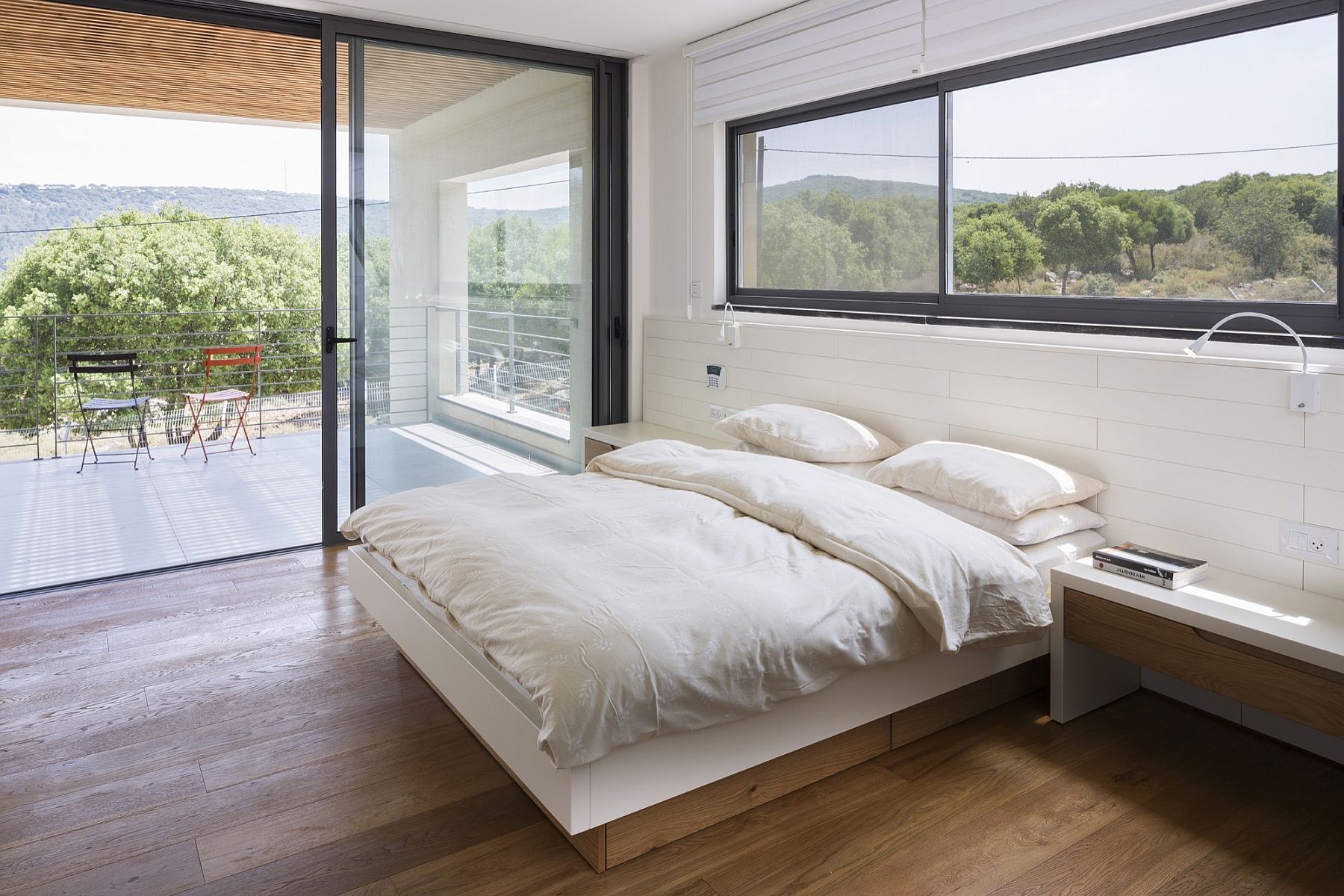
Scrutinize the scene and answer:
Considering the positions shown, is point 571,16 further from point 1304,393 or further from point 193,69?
point 1304,393

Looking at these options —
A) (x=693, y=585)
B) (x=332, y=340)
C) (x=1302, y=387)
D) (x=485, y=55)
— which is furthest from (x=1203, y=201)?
(x=332, y=340)

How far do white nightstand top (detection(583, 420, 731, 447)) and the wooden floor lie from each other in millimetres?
1819

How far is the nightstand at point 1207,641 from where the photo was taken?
2.08 m

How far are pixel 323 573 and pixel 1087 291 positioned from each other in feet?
10.4

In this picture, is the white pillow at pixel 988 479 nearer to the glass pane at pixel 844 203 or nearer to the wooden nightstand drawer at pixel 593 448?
the glass pane at pixel 844 203

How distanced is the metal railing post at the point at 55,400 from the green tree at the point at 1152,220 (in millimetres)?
6734

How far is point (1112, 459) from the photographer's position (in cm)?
288

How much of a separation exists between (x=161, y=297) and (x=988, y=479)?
8018 mm

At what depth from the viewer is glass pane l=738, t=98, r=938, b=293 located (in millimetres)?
3682

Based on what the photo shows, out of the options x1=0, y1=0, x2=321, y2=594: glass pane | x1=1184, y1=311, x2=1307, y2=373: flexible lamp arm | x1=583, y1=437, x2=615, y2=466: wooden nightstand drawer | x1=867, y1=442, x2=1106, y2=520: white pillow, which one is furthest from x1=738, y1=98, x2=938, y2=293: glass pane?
x1=0, y1=0, x2=321, y2=594: glass pane

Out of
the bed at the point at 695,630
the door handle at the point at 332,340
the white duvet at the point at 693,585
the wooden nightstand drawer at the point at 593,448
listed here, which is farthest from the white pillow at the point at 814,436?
the door handle at the point at 332,340

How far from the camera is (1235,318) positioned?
8.66 feet

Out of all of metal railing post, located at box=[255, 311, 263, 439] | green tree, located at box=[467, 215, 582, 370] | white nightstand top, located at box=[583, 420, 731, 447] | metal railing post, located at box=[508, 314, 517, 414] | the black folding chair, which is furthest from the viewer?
metal railing post, located at box=[255, 311, 263, 439]

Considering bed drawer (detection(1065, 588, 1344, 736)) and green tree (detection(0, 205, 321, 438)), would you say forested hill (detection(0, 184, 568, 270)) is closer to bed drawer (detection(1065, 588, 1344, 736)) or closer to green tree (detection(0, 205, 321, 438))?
green tree (detection(0, 205, 321, 438))
